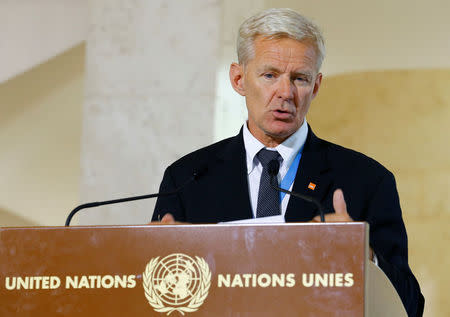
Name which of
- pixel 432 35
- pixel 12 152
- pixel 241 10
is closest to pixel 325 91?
pixel 432 35

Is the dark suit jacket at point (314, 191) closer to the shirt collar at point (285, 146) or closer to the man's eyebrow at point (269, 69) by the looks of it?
the shirt collar at point (285, 146)

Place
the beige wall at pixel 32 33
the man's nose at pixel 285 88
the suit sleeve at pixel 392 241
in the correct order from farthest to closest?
the beige wall at pixel 32 33 < the man's nose at pixel 285 88 < the suit sleeve at pixel 392 241

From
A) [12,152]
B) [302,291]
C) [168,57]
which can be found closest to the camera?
[302,291]

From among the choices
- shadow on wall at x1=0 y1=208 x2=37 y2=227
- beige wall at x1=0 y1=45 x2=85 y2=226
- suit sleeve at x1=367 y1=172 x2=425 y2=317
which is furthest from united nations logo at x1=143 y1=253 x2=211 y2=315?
shadow on wall at x1=0 y1=208 x2=37 y2=227

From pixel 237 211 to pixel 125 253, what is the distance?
877mm

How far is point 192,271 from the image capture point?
1546 millimetres

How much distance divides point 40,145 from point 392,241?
6.21m

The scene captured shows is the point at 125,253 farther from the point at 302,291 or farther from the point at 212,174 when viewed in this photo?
the point at 212,174

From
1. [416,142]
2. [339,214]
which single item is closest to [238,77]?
[339,214]

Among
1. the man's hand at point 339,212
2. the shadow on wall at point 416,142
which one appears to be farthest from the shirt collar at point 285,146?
the shadow on wall at point 416,142

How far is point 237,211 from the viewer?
8.00 feet

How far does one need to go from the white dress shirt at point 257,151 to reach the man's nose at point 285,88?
0.54 ft

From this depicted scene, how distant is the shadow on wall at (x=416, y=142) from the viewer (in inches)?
227

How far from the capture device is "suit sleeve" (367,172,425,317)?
6.60ft
